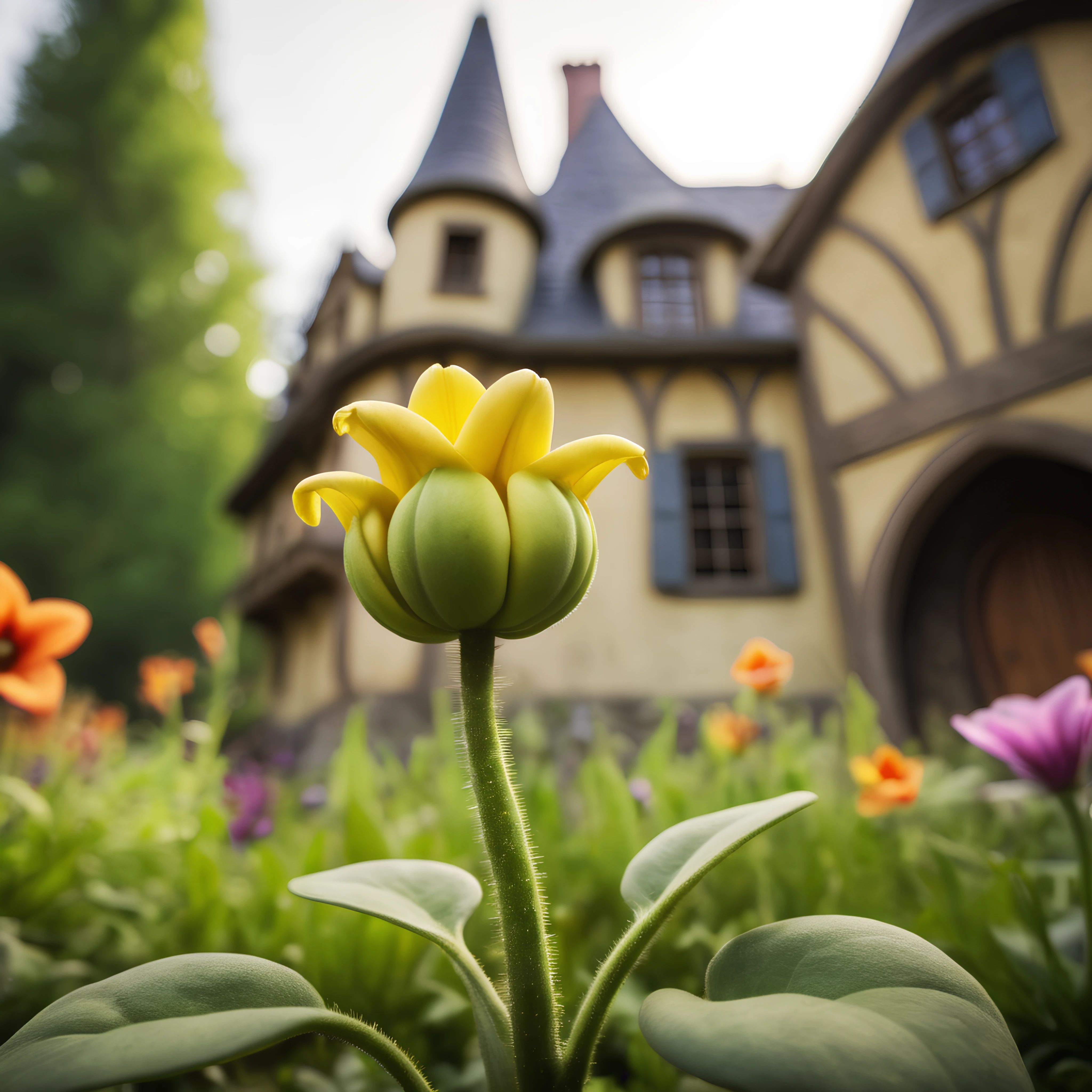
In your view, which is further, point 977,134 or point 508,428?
point 977,134

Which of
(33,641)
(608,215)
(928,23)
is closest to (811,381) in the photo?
(928,23)

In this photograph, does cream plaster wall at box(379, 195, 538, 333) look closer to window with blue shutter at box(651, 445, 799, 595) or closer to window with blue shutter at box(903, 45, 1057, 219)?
window with blue shutter at box(651, 445, 799, 595)

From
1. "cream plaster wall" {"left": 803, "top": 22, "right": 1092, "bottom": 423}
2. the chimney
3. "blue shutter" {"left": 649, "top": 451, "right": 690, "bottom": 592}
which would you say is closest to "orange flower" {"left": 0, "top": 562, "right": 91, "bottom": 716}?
"blue shutter" {"left": 649, "top": 451, "right": 690, "bottom": 592}

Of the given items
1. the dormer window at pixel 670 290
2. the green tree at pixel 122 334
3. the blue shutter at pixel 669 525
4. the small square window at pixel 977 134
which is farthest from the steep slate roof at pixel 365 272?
the small square window at pixel 977 134

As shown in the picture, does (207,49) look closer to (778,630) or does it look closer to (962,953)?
(778,630)

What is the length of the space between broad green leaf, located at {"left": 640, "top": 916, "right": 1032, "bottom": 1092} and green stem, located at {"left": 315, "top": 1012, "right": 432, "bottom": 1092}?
21 cm

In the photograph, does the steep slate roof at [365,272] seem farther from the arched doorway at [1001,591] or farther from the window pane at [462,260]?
the arched doorway at [1001,591]

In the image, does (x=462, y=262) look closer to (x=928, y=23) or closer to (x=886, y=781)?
(x=928, y=23)

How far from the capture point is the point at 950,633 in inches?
191

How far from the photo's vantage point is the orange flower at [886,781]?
1.50 metres

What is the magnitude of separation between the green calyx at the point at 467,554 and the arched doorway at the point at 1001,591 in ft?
16.0

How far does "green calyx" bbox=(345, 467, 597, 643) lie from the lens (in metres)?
0.51

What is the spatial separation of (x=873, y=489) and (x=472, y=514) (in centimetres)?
515

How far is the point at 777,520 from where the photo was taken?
5.79 m
